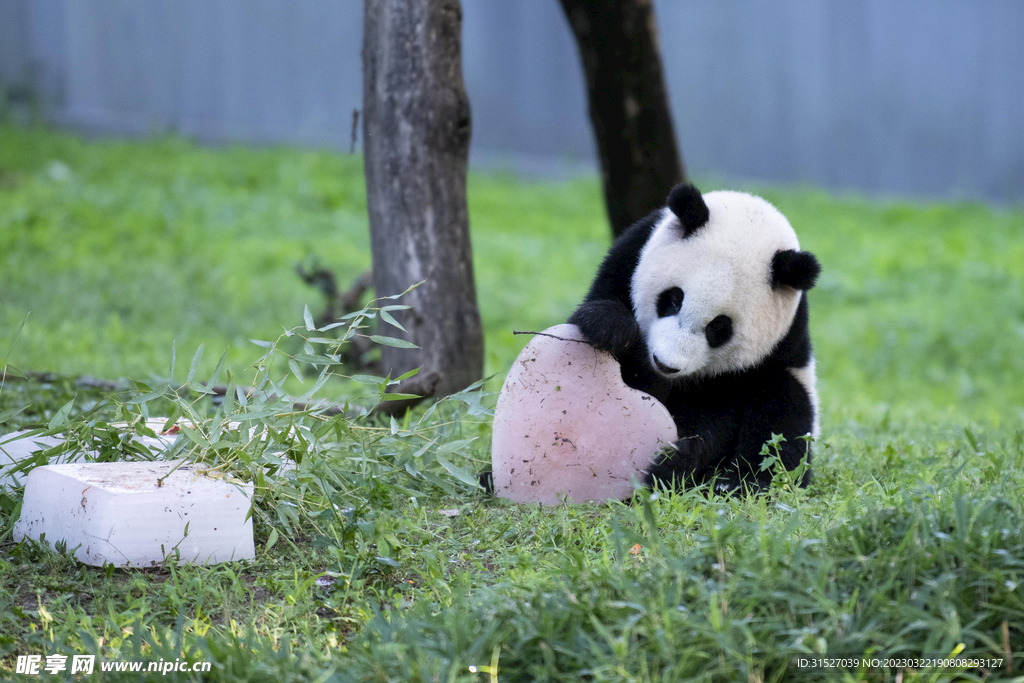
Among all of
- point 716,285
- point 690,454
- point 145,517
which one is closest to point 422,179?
point 716,285

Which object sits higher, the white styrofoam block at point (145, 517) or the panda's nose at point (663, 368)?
the panda's nose at point (663, 368)

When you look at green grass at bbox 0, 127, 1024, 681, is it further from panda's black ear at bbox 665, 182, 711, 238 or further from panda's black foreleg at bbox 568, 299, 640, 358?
panda's black ear at bbox 665, 182, 711, 238

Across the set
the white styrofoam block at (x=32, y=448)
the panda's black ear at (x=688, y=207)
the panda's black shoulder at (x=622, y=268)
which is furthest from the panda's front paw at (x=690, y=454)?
the white styrofoam block at (x=32, y=448)

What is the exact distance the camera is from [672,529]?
Answer: 245cm

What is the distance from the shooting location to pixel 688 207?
2.88 meters

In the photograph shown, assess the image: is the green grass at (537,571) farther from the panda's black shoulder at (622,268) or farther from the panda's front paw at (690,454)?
the panda's black shoulder at (622,268)

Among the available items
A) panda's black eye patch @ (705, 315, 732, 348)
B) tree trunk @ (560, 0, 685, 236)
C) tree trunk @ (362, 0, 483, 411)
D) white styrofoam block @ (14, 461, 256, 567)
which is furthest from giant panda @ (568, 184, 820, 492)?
tree trunk @ (560, 0, 685, 236)

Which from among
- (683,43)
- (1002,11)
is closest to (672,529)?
(683,43)

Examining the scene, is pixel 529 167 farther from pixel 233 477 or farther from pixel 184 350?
pixel 233 477

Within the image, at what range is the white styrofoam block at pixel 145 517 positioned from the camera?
2398 mm

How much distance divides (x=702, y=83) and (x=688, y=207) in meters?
12.1

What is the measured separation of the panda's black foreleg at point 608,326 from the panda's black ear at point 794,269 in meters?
0.47

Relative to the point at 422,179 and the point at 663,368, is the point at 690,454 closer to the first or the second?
the point at 663,368

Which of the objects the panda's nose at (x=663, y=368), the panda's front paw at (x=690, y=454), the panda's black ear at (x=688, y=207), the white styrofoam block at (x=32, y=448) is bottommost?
the white styrofoam block at (x=32, y=448)
